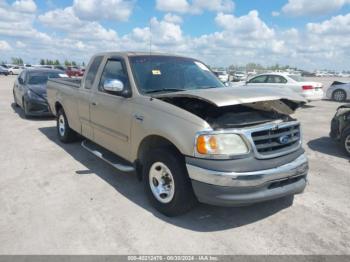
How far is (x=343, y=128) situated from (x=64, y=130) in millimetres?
6075

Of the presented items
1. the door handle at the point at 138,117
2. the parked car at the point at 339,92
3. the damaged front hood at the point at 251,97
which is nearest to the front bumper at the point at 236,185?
the damaged front hood at the point at 251,97

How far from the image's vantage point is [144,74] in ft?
14.7

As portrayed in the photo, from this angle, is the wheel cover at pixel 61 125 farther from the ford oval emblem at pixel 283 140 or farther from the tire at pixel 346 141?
the tire at pixel 346 141

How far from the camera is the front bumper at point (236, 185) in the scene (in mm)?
3164

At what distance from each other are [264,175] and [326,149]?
4.51 meters

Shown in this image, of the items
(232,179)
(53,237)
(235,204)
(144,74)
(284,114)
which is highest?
(144,74)

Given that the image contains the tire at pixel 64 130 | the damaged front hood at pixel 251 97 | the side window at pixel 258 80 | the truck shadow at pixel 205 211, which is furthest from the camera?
the side window at pixel 258 80

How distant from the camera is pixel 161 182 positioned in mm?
3812

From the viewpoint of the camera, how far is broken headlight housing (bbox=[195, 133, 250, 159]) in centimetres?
321

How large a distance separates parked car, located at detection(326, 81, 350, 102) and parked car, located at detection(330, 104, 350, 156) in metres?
11.8

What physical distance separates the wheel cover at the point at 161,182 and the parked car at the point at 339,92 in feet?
55.0

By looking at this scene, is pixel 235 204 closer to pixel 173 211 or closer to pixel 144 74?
pixel 173 211

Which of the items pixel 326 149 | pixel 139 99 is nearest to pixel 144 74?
pixel 139 99

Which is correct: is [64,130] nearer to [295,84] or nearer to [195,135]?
[195,135]
